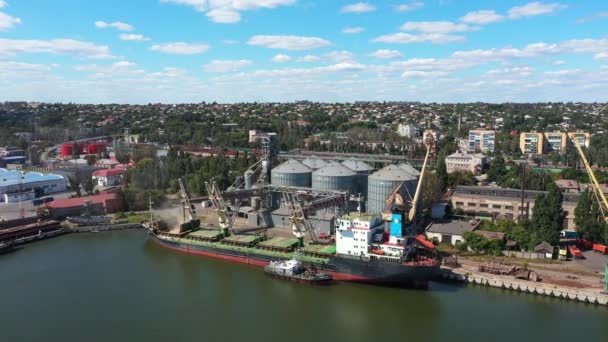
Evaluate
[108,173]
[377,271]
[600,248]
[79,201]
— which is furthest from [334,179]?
[108,173]

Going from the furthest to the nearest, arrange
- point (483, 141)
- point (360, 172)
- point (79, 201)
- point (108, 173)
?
1. point (483, 141)
2. point (108, 173)
3. point (360, 172)
4. point (79, 201)

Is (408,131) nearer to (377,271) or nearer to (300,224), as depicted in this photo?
(300,224)

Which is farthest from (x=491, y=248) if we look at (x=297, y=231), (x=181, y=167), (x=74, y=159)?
(x=74, y=159)

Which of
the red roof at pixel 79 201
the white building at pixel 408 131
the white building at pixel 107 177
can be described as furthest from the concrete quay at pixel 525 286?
the white building at pixel 408 131

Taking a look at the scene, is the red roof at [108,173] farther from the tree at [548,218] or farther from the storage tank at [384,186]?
the tree at [548,218]

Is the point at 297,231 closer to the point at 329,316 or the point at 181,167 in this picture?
the point at 329,316

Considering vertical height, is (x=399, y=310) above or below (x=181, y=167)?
below
